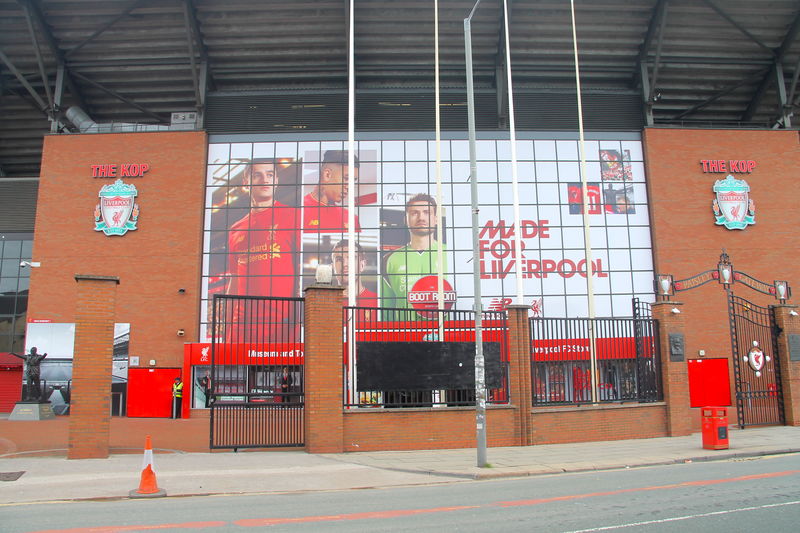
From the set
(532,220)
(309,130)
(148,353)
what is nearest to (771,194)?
(532,220)

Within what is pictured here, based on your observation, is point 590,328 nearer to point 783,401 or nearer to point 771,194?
point 783,401

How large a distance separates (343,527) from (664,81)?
112 ft

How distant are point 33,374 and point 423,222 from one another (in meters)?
20.2

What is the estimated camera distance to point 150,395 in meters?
30.6

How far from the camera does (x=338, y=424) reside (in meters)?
14.5

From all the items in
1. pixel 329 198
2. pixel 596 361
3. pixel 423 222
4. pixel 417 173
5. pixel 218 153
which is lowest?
pixel 596 361

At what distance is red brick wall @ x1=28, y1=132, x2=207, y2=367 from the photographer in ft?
104

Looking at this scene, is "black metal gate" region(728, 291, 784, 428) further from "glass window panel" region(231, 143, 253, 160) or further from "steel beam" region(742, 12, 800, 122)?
"glass window panel" region(231, 143, 253, 160)

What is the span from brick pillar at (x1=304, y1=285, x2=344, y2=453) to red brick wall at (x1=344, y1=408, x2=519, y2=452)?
1.39 ft

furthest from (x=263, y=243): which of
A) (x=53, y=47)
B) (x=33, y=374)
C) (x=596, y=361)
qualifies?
(x=596, y=361)

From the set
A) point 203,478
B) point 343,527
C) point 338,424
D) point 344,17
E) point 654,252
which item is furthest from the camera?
point 654,252

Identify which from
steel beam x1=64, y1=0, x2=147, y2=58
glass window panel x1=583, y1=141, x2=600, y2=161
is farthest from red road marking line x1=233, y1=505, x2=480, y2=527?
glass window panel x1=583, y1=141, x2=600, y2=161

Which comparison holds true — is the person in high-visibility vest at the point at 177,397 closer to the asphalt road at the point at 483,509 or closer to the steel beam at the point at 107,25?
the steel beam at the point at 107,25

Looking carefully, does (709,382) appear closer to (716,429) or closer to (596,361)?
(596,361)
